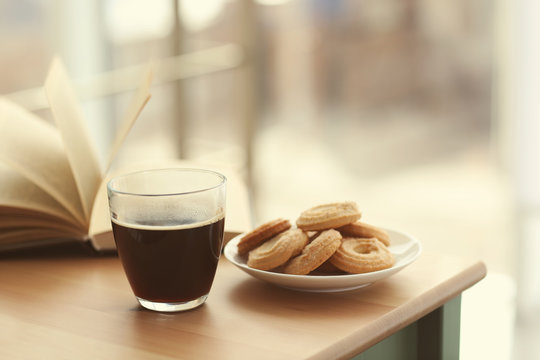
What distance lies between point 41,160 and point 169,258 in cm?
31

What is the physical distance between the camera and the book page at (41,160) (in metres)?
0.92

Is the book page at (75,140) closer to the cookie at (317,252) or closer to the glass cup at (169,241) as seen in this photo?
the glass cup at (169,241)

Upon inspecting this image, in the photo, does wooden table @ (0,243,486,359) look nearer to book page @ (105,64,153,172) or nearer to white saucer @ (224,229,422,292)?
white saucer @ (224,229,422,292)

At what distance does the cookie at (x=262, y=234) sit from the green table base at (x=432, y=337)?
0.17 m

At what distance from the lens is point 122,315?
76cm

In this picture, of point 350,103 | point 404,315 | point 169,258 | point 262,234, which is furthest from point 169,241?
point 350,103

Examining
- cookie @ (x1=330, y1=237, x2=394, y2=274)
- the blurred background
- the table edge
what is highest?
cookie @ (x1=330, y1=237, x2=394, y2=274)

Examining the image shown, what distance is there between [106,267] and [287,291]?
0.77 feet

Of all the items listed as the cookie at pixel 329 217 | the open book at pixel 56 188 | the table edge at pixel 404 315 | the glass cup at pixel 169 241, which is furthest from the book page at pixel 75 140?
the table edge at pixel 404 315

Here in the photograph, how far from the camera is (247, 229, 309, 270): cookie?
2.54ft

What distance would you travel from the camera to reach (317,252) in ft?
2.52

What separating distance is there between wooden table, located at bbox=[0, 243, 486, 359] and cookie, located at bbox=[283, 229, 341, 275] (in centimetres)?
4

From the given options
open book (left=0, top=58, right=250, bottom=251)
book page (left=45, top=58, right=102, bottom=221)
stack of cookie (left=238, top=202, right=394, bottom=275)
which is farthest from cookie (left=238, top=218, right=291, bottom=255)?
book page (left=45, top=58, right=102, bottom=221)

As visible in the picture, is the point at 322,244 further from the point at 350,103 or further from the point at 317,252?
the point at 350,103
